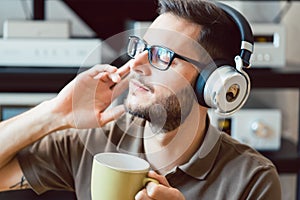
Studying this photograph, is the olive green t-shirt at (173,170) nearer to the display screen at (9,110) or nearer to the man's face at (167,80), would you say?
the man's face at (167,80)

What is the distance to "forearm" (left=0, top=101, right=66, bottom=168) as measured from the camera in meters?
1.17

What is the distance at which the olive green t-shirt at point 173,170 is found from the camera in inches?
42.2

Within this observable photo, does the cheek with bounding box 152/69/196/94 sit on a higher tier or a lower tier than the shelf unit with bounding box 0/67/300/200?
higher

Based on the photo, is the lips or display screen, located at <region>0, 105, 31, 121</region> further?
display screen, located at <region>0, 105, 31, 121</region>

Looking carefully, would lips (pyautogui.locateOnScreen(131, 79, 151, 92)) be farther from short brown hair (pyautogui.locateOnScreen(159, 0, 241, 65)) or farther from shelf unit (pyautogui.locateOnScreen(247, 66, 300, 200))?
shelf unit (pyautogui.locateOnScreen(247, 66, 300, 200))

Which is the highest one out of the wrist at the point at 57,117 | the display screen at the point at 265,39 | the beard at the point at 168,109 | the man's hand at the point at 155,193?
the beard at the point at 168,109

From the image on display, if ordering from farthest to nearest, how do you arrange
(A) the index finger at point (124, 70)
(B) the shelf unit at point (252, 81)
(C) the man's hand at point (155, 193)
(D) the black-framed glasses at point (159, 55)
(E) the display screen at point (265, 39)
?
(E) the display screen at point (265, 39) → (B) the shelf unit at point (252, 81) → (A) the index finger at point (124, 70) → (D) the black-framed glasses at point (159, 55) → (C) the man's hand at point (155, 193)

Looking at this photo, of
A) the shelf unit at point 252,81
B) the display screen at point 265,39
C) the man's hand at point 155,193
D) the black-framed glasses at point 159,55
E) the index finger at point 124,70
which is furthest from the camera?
the display screen at point 265,39

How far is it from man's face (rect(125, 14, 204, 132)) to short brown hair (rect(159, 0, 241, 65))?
0.6 inches

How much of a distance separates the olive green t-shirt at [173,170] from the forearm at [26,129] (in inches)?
1.5

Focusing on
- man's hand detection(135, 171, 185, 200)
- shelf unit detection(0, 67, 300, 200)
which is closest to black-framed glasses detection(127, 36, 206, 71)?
man's hand detection(135, 171, 185, 200)

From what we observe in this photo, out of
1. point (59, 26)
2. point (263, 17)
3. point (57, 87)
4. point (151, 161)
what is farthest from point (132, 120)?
point (263, 17)

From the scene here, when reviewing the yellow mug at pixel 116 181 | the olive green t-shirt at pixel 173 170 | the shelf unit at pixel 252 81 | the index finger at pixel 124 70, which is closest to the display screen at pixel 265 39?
the shelf unit at pixel 252 81

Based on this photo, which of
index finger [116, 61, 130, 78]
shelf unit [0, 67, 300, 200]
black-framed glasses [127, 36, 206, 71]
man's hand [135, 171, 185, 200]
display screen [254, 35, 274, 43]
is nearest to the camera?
man's hand [135, 171, 185, 200]
